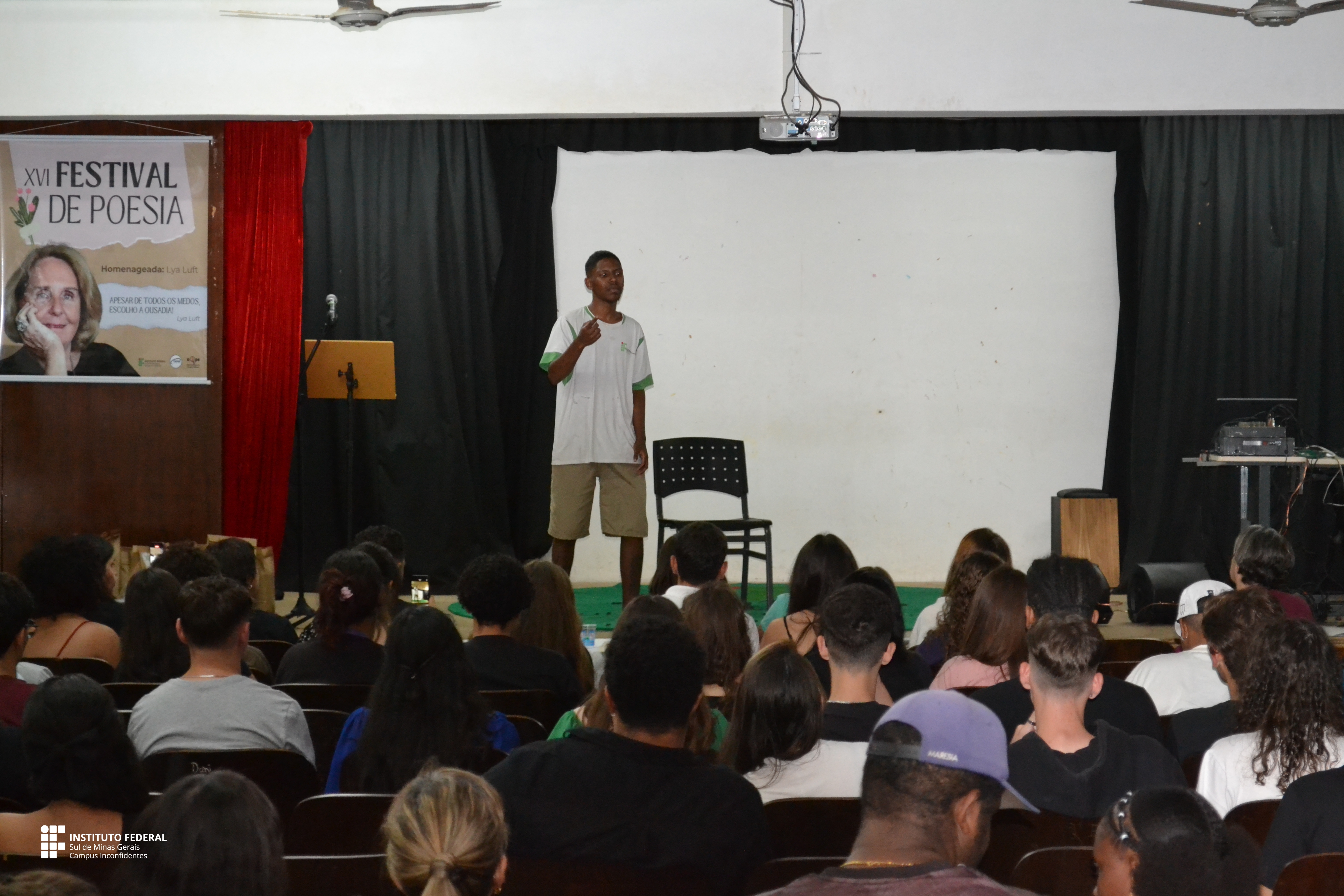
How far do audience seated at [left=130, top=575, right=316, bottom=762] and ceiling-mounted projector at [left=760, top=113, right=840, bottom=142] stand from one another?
12.7 feet

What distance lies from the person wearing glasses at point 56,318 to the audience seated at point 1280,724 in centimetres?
622

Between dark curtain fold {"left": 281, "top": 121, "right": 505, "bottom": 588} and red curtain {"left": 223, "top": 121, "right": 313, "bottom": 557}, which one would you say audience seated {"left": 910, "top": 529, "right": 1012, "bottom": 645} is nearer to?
dark curtain fold {"left": 281, "top": 121, "right": 505, "bottom": 588}

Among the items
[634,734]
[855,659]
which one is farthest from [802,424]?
[634,734]

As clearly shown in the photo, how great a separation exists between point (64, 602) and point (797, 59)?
14.2 feet

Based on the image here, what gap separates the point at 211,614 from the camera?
9.55 feet

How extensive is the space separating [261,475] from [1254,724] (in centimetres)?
612

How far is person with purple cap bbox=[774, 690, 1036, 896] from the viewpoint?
147cm

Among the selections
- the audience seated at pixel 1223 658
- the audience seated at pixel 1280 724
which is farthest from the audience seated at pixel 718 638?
the audience seated at pixel 1280 724

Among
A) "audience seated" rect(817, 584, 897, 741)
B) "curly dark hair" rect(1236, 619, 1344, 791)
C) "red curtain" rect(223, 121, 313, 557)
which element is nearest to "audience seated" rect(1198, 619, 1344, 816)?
"curly dark hair" rect(1236, 619, 1344, 791)

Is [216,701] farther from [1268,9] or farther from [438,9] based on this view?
[1268,9]

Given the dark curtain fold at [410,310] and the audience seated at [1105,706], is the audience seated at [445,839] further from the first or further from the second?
the dark curtain fold at [410,310]

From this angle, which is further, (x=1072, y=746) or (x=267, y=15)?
(x=267, y=15)

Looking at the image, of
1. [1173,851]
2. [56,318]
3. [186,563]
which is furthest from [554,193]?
[1173,851]

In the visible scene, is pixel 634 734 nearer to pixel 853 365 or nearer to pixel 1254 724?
pixel 1254 724
